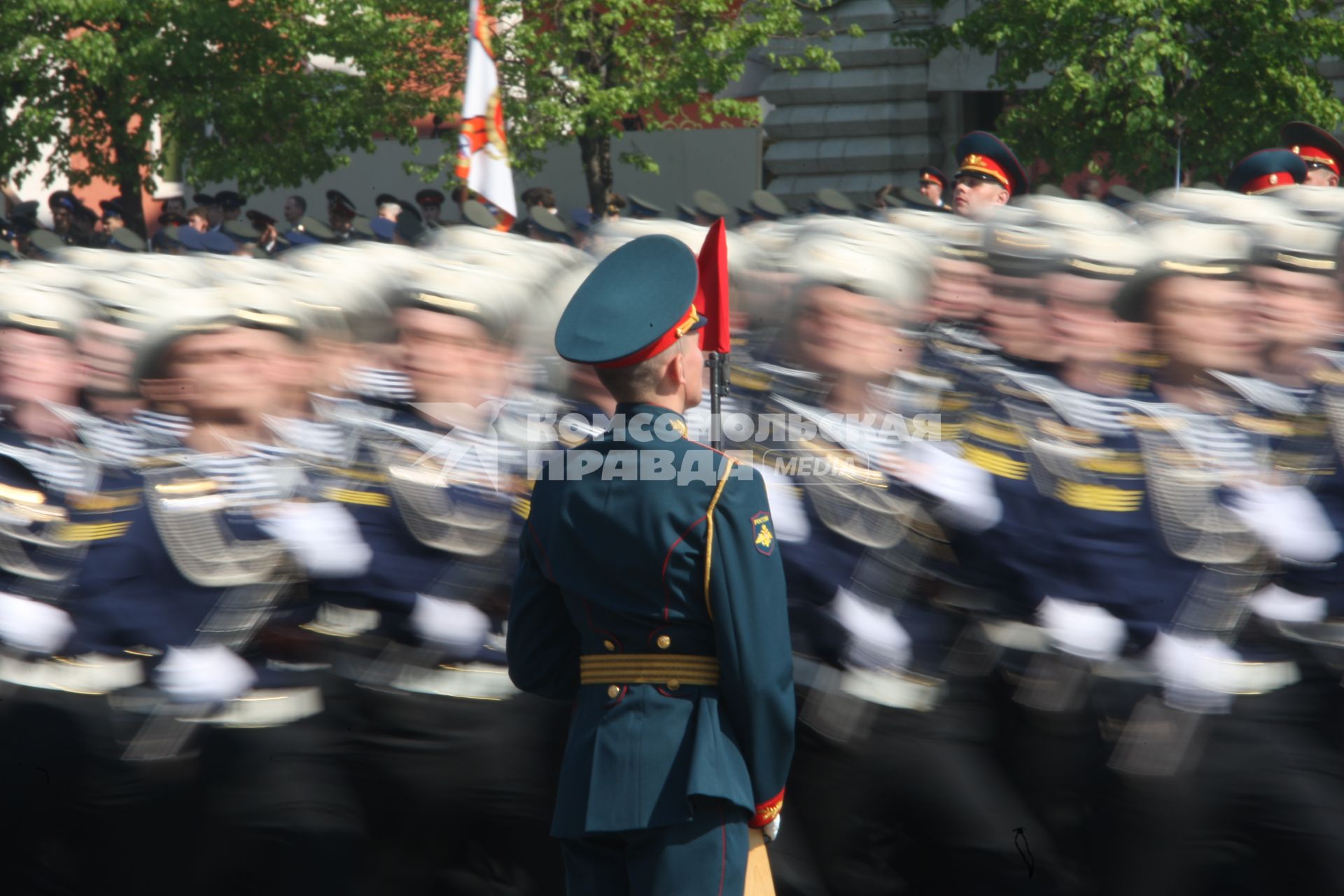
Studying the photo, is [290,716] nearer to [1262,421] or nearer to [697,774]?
[697,774]

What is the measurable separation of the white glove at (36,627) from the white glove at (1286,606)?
2.75 m

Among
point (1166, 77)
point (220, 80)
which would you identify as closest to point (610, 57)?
point (220, 80)

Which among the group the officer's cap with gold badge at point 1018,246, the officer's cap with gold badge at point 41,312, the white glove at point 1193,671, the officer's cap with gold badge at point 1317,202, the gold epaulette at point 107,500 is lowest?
the white glove at point 1193,671

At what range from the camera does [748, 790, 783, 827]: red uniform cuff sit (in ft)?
8.68

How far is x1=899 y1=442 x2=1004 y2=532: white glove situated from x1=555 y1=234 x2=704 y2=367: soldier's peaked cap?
44.4 inches

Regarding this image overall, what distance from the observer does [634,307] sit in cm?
264

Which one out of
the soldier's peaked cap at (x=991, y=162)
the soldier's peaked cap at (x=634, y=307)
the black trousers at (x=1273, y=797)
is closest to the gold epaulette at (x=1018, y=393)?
the black trousers at (x=1273, y=797)

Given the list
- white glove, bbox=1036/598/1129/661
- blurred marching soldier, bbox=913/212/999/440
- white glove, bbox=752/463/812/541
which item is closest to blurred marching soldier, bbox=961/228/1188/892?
white glove, bbox=1036/598/1129/661

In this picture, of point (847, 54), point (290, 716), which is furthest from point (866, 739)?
point (847, 54)

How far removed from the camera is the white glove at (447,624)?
365cm

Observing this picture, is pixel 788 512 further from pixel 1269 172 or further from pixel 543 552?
pixel 1269 172

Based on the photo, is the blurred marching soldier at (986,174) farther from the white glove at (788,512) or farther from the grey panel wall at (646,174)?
the grey panel wall at (646,174)

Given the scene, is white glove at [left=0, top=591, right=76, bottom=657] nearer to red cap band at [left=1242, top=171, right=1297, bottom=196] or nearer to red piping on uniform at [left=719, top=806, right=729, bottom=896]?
red piping on uniform at [left=719, top=806, right=729, bottom=896]

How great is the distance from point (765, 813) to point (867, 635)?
101cm
